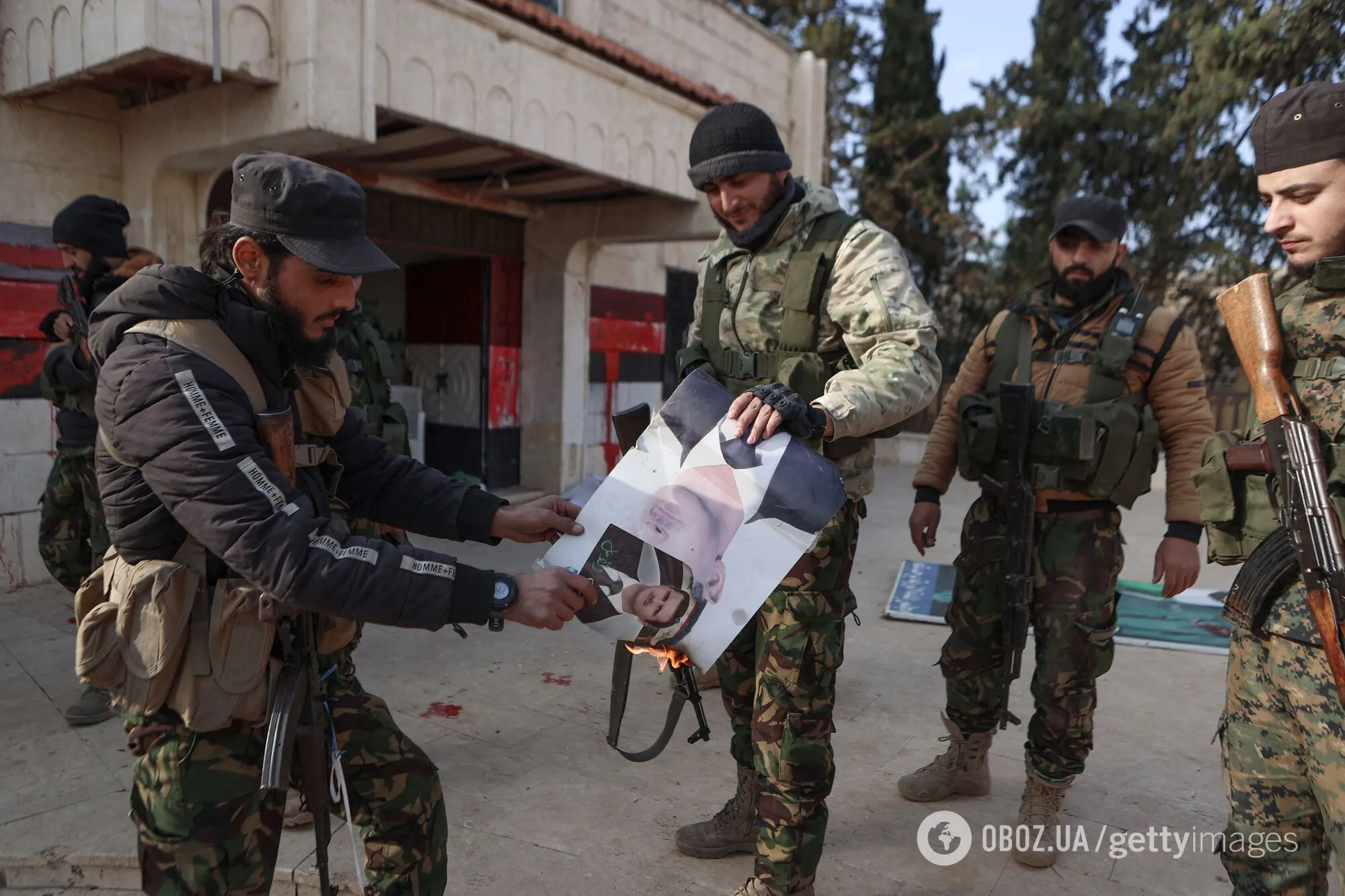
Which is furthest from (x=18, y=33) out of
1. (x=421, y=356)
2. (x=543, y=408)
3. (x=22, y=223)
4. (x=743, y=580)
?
(x=743, y=580)

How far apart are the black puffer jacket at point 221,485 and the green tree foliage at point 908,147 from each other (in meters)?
14.3

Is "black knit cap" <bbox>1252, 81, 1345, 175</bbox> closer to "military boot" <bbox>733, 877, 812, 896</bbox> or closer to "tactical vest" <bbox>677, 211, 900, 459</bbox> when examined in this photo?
"tactical vest" <bbox>677, 211, 900, 459</bbox>

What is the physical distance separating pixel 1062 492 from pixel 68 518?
Answer: 3.76 m

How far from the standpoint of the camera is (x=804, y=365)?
2.31 m

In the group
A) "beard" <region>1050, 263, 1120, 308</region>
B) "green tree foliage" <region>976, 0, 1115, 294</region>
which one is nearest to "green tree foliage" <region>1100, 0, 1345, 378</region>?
"green tree foliage" <region>976, 0, 1115, 294</region>

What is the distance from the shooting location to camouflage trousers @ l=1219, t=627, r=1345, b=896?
174 centimetres

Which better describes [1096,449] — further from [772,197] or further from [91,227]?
[91,227]

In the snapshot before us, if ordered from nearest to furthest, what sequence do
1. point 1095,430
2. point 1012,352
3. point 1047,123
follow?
point 1095,430
point 1012,352
point 1047,123

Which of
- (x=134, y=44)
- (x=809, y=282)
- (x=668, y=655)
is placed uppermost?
(x=134, y=44)

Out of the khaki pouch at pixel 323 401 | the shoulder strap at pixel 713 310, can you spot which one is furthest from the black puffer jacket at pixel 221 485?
the shoulder strap at pixel 713 310

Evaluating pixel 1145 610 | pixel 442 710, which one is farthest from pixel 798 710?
pixel 1145 610

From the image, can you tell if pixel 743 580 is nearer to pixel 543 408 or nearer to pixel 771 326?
pixel 771 326

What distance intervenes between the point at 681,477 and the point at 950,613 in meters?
1.53

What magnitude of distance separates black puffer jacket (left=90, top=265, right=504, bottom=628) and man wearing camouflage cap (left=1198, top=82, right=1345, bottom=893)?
5.26 feet
